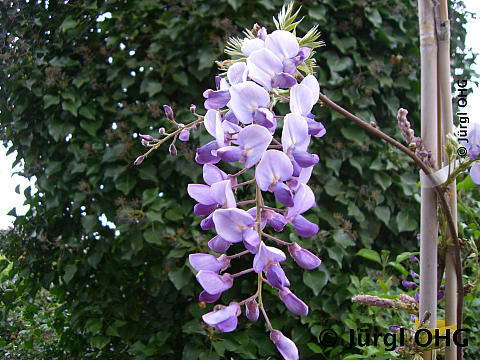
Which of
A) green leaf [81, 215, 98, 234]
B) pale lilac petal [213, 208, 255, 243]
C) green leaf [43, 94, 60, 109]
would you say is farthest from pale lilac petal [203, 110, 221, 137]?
green leaf [43, 94, 60, 109]

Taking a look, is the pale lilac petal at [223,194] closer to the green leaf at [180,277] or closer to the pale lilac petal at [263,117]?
the pale lilac petal at [263,117]

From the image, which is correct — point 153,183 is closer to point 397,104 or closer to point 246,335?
point 246,335

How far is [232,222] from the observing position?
0.45 m

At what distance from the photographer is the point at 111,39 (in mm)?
1850

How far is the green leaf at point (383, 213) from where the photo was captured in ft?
6.07

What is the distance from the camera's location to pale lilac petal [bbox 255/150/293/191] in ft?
1.45

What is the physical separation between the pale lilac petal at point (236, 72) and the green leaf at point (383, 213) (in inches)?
58.0

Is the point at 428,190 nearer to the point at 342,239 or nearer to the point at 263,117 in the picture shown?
the point at 263,117

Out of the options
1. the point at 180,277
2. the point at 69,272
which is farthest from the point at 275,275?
the point at 69,272

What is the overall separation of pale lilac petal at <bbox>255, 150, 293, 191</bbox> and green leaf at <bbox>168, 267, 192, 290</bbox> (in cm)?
126

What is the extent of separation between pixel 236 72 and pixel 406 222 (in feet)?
5.08

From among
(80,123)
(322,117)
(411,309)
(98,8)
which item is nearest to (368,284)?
(322,117)

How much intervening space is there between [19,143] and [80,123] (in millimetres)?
447

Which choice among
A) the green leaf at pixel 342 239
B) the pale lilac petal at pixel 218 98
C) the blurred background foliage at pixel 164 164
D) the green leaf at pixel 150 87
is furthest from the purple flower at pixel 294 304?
the green leaf at pixel 150 87
